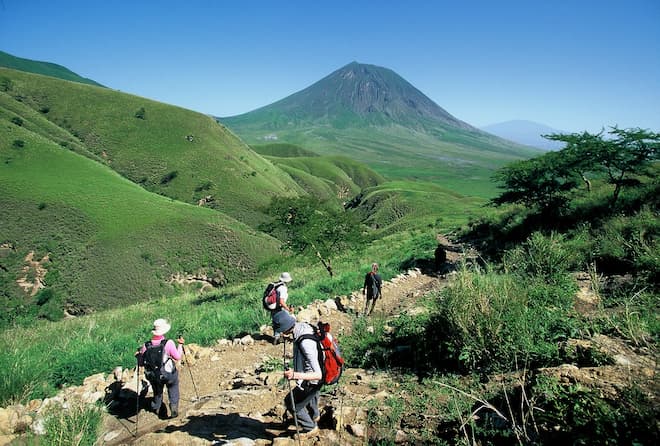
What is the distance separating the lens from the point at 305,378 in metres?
3.94

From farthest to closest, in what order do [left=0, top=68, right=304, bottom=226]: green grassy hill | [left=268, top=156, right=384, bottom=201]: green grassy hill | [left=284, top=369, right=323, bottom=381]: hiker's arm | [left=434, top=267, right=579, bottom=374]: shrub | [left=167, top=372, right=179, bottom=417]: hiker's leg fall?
[left=268, top=156, right=384, bottom=201]: green grassy hill → [left=0, top=68, right=304, bottom=226]: green grassy hill → [left=167, top=372, right=179, bottom=417]: hiker's leg → [left=434, top=267, right=579, bottom=374]: shrub → [left=284, top=369, right=323, bottom=381]: hiker's arm

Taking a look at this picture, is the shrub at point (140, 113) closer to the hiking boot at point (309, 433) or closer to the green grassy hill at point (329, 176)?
the green grassy hill at point (329, 176)

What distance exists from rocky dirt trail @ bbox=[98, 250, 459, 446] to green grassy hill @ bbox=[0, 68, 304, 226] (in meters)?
59.0

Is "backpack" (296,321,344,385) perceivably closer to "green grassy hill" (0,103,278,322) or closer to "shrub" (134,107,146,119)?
"green grassy hill" (0,103,278,322)

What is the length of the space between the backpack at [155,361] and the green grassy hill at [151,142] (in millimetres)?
61455

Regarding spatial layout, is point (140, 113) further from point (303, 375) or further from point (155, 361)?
point (303, 375)

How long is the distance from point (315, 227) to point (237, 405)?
45.3 ft

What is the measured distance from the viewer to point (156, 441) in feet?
14.6

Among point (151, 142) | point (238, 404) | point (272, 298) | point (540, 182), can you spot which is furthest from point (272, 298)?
point (151, 142)

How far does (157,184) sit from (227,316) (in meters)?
70.1

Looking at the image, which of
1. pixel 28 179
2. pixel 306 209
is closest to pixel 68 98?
pixel 28 179

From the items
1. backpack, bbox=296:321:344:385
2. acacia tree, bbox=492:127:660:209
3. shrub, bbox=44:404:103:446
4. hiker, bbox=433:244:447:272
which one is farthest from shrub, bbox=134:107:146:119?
backpack, bbox=296:321:344:385

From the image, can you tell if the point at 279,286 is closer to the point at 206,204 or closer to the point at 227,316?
the point at 227,316

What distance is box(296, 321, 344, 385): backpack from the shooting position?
13.3ft
